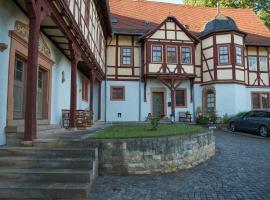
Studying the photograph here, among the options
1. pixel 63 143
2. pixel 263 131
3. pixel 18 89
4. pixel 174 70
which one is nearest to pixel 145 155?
pixel 63 143

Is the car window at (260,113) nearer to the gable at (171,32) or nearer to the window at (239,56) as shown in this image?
the window at (239,56)

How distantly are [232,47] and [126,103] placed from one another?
877 cm

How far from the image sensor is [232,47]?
21.1m

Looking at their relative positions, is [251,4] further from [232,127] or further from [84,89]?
[84,89]

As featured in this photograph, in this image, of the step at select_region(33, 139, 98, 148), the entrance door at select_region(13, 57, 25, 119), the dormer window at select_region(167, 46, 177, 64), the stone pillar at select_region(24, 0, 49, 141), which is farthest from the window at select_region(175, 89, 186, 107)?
the stone pillar at select_region(24, 0, 49, 141)

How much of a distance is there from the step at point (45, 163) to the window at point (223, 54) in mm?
17798

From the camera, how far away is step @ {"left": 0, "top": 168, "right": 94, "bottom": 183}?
5250mm

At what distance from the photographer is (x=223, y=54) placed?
2148cm

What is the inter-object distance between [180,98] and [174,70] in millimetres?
2405

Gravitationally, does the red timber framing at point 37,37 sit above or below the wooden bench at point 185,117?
above

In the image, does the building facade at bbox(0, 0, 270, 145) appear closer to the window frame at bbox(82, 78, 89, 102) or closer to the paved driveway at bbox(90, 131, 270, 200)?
the window frame at bbox(82, 78, 89, 102)

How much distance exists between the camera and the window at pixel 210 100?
21906 millimetres

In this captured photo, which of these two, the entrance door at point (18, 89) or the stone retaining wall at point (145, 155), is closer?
the stone retaining wall at point (145, 155)

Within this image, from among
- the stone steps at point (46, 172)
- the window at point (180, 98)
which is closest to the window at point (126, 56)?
the window at point (180, 98)
